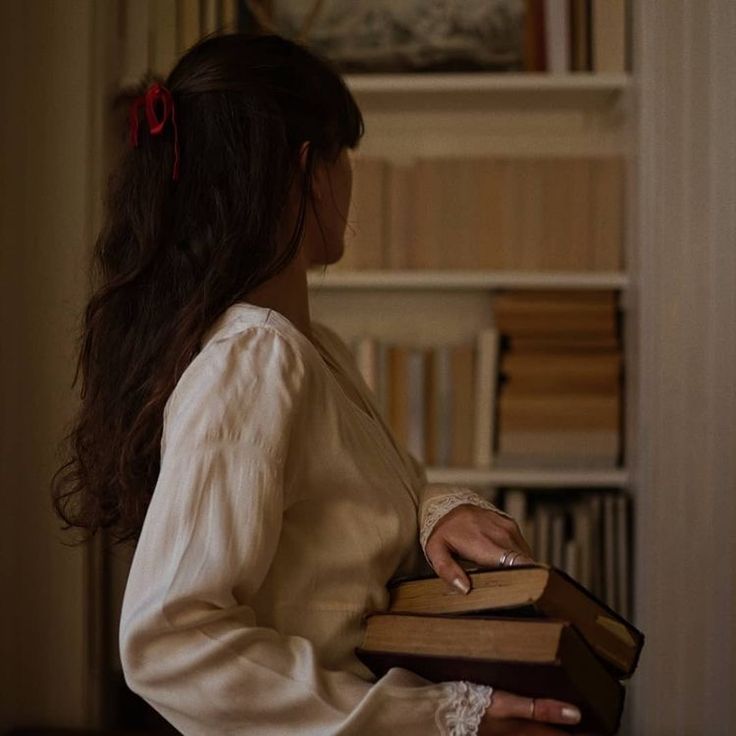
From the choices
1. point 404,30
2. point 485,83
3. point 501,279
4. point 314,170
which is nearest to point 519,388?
point 501,279

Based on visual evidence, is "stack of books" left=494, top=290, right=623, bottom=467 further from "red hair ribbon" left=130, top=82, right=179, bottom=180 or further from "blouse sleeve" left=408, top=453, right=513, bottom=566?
"red hair ribbon" left=130, top=82, right=179, bottom=180

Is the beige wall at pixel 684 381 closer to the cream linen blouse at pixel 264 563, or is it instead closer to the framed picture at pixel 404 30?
the framed picture at pixel 404 30

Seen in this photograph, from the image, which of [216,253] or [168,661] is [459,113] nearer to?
[216,253]

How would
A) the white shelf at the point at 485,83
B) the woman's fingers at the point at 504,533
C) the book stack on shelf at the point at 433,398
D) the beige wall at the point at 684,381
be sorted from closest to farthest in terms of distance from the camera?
the woman's fingers at the point at 504,533 < the beige wall at the point at 684,381 < the white shelf at the point at 485,83 < the book stack on shelf at the point at 433,398

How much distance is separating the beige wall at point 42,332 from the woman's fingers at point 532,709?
134 cm

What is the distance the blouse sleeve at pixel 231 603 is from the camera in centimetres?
84

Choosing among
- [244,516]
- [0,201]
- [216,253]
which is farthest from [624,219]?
[244,516]

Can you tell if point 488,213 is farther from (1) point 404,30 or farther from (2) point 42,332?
(2) point 42,332

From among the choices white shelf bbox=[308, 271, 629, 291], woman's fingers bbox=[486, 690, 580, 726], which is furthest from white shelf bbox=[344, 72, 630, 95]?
woman's fingers bbox=[486, 690, 580, 726]

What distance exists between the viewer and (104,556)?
2.15 meters

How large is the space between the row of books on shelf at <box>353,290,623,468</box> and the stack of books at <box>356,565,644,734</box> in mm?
1234

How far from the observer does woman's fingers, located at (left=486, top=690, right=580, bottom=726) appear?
859 mm

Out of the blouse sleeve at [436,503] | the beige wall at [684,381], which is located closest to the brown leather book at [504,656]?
the blouse sleeve at [436,503]

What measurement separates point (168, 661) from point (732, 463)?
1.14 metres
